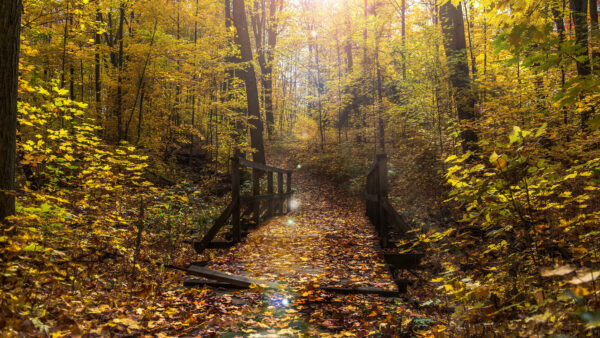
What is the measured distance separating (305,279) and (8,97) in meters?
4.17

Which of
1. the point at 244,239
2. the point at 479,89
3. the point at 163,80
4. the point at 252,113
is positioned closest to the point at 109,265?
the point at 244,239

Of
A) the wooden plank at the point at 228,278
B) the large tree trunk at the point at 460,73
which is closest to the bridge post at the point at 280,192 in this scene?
the large tree trunk at the point at 460,73

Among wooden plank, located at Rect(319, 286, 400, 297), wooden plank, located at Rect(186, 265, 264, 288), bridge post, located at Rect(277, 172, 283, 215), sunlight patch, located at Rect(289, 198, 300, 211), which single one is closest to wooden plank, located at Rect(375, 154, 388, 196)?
wooden plank, located at Rect(319, 286, 400, 297)

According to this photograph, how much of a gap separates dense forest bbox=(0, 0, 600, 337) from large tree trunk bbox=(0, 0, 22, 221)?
15 mm

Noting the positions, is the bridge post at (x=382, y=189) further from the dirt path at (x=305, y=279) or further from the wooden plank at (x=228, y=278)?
the wooden plank at (x=228, y=278)

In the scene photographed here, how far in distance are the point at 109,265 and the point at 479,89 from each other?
935 centimetres

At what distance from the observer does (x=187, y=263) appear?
217 inches

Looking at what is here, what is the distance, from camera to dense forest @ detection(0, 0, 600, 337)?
8.58ft

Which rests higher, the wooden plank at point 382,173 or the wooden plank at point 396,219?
the wooden plank at point 382,173

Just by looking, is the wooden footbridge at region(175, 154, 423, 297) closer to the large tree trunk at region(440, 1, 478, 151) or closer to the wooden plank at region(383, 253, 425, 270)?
the wooden plank at region(383, 253, 425, 270)

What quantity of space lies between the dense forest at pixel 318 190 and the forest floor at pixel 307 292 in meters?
0.03

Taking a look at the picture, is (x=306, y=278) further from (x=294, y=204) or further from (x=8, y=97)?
(x=294, y=204)

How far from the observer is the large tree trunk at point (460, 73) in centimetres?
853

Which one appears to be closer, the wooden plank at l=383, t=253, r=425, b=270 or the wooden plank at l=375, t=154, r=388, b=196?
the wooden plank at l=383, t=253, r=425, b=270
